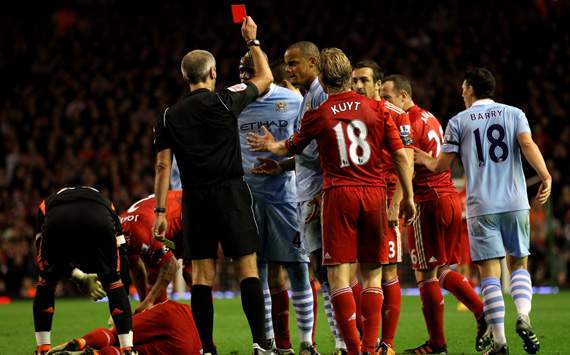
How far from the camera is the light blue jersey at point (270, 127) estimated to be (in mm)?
8258

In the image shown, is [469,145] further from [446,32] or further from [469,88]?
[446,32]

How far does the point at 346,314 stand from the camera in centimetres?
712

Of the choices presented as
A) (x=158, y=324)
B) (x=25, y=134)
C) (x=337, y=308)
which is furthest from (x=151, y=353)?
(x=25, y=134)

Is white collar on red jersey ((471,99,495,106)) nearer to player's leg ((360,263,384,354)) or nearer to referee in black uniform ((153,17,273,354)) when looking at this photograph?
player's leg ((360,263,384,354))

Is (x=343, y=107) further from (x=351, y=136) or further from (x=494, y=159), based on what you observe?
(x=494, y=159)

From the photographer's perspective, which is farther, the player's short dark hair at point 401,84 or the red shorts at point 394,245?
the player's short dark hair at point 401,84

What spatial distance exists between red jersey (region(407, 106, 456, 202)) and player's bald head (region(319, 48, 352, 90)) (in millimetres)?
1752

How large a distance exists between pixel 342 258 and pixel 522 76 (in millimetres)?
17067

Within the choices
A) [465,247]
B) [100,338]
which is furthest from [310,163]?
[465,247]

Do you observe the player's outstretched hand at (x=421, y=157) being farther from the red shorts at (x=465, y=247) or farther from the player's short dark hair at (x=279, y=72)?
the red shorts at (x=465, y=247)

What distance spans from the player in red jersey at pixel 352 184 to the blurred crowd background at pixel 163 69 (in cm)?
1202

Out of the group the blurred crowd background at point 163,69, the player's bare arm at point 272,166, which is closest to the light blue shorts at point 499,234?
the player's bare arm at point 272,166

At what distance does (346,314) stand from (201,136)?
169cm

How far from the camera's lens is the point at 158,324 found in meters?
7.57
